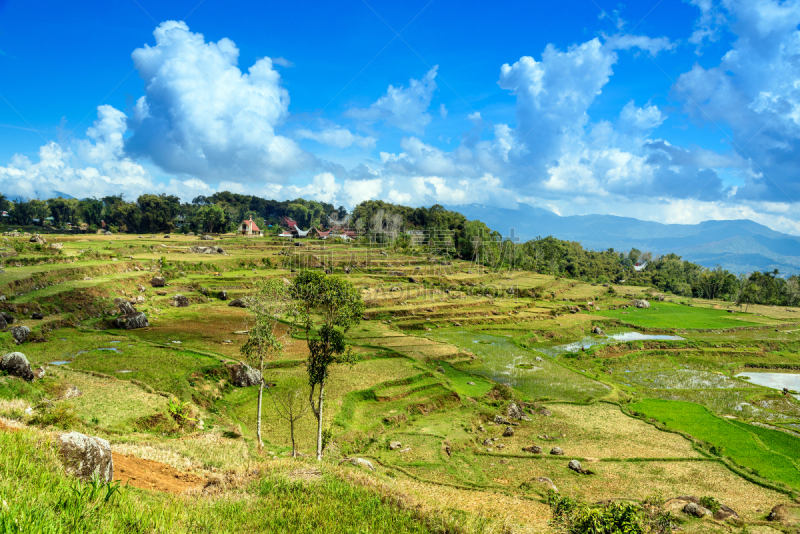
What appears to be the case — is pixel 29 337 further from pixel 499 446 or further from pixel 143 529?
pixel 499 446

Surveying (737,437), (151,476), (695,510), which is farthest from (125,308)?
(737,437)

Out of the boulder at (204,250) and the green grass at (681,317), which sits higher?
the boulder at (204,250)

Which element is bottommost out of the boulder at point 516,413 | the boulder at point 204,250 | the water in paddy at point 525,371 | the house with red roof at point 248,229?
the boulder at point 516,413

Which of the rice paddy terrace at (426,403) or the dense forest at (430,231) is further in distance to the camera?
the dense forest at (430,231)

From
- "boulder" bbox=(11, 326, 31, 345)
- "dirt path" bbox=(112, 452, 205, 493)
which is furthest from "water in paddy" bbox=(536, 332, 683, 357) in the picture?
"boulder" bbox=(11, 326, 31, 345)

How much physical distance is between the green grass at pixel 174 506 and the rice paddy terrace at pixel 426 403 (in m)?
0.17

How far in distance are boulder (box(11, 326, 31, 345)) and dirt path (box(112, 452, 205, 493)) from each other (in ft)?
71.4

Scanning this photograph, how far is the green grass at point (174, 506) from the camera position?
5129 millimetres

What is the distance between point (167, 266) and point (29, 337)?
31.2 m

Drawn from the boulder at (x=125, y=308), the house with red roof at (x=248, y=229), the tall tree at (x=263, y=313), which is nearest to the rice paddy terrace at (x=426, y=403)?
the boulder at (x=125, y=308)

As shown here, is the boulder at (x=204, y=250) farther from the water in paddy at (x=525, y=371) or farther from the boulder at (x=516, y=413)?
the boulder at (x=516, y=413)

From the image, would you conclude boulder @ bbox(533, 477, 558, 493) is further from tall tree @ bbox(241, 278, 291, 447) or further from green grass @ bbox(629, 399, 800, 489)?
tall tree @ bbox(241, 278, 291, 447)

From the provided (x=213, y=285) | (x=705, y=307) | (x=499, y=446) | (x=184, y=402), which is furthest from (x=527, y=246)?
(x=184, y=402)

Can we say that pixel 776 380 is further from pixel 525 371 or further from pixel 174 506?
pixel 174 506
